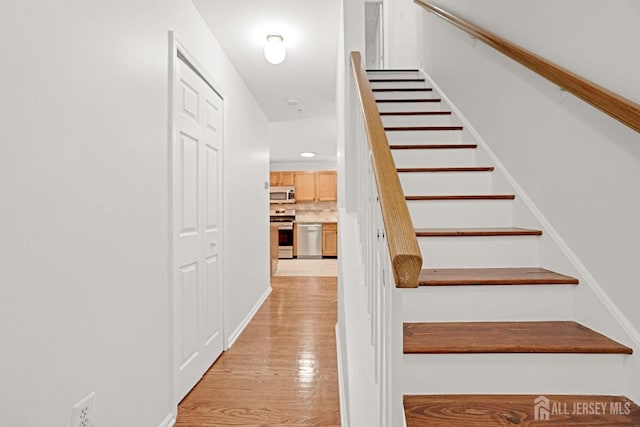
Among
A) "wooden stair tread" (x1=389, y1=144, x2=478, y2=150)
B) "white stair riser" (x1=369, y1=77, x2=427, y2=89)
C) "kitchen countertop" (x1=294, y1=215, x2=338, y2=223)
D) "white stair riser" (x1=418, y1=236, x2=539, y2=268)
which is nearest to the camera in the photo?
"white stair riser" (x1=418, y1=236, x2=539, y2=268)

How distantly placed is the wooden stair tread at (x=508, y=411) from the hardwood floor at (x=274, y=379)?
3.62 ft

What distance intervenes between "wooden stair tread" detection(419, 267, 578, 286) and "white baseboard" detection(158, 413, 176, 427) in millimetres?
1539

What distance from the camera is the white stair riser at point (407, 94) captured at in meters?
3.36

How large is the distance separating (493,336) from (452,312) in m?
0.20

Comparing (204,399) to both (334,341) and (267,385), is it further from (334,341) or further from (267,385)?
(334,341)

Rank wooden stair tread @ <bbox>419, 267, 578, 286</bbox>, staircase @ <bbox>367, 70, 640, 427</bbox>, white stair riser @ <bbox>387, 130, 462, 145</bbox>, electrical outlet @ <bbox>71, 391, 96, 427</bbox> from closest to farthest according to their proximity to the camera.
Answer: staircase @ <bbox>367, 70, 640, 427</bbox> < electrical outlet @ <bbox>71, 391, 96, 427</bbox> < wooden stair tread @ <bbox>419, 267, 578, 286</bbox> < white stair riser @ <bbox>387, 130, 462, 145</bbox>

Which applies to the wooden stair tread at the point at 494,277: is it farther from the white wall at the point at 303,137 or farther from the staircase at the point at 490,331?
the white wall at the point at 303,137

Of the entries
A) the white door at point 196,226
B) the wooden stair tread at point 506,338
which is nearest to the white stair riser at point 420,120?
the white door at point 196,226

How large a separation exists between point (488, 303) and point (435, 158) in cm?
120

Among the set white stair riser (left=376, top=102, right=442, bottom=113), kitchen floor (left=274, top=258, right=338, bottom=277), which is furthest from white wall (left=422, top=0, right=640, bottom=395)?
kitchen floor (left=274, top=258, right=338, bottom=277)

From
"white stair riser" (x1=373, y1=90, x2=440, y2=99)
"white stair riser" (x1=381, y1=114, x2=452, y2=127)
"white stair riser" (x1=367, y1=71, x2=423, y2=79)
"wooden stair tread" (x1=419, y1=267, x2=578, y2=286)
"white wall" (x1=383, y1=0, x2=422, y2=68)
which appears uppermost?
"white wall" (x1=383, y1=0, x2=422, y2=68)

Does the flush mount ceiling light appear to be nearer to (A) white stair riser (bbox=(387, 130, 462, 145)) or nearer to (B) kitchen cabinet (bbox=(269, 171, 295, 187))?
(A) white stair riser (bbox=(387, 130, 462, 145))

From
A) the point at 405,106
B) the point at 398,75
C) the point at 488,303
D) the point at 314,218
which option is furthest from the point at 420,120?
the point at 314,218

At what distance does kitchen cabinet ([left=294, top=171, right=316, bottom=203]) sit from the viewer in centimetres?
955
